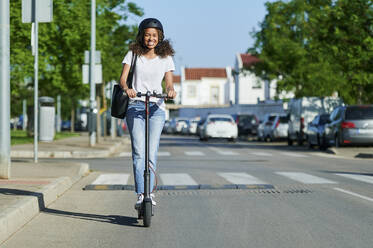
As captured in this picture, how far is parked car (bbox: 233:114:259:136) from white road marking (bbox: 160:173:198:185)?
111 feet

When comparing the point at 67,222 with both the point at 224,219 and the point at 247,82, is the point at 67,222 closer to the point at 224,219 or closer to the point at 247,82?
the point at 224,219

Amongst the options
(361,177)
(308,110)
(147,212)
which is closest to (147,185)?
(147,212)

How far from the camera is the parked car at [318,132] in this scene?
27.6 metres

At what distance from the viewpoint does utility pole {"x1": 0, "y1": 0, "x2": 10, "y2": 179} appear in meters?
10.1

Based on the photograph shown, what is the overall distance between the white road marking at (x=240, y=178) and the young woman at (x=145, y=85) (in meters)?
4.75

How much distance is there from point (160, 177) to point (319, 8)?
18.7 metres

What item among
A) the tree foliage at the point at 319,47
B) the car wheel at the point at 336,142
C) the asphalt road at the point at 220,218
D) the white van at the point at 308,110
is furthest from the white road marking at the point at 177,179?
the white van at the point at 308,110

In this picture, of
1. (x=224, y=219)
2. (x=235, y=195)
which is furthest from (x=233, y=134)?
(x=224, y=219)

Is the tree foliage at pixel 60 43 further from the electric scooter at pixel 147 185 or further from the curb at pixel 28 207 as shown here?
the electric scooter at pixel 147 185

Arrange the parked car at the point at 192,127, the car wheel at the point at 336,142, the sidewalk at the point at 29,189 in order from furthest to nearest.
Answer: the parked car at the point at 192,127, the car wheel at the point at 336,142, the sidewalk at the point at 29,189

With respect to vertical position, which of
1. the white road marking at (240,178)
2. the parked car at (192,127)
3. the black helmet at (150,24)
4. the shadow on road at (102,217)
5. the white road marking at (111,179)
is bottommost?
the parked car at (192,127)

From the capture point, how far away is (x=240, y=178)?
12.5 meters

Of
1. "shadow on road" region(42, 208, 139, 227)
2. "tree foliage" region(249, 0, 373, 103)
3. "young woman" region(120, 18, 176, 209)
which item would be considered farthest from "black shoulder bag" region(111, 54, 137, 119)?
"tree foliage" region(249, 0, 373, 103)

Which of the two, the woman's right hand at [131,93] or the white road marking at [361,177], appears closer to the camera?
the woman's right hand at [131,93]
